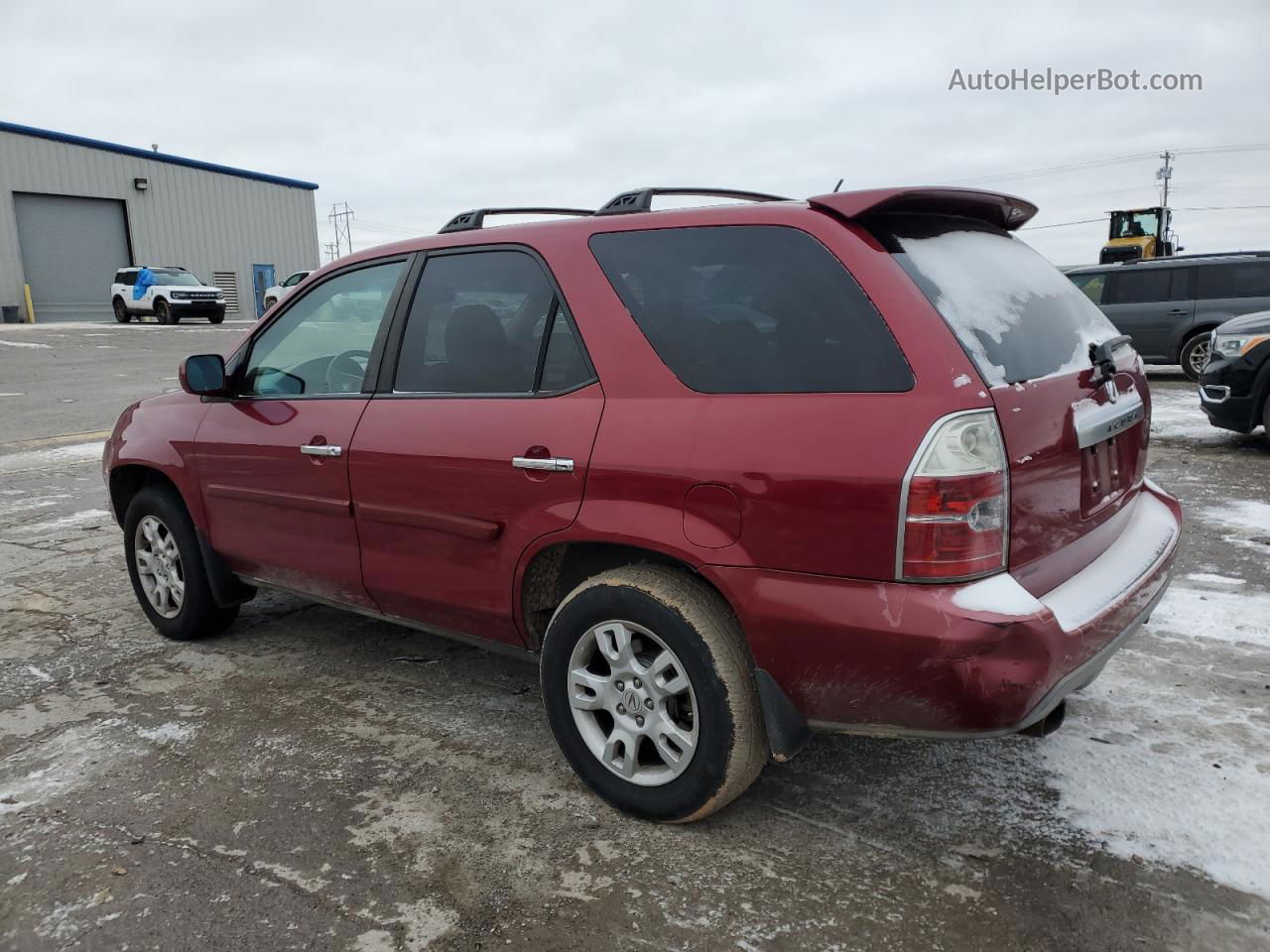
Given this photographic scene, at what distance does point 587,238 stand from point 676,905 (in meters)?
1.88

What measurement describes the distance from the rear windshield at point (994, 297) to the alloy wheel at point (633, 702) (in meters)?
1.13

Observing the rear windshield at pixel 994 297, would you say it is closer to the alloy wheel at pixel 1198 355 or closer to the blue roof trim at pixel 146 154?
the alloy wheel at pixel 1198 355

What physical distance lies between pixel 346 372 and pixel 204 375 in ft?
2.34

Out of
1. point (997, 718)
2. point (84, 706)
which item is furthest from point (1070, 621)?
point (84, 706)

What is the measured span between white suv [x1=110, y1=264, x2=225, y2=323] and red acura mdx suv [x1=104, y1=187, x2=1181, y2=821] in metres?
28.7

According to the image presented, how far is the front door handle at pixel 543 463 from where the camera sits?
2.71 m

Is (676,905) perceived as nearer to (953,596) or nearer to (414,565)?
(953,596)

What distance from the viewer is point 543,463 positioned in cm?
276

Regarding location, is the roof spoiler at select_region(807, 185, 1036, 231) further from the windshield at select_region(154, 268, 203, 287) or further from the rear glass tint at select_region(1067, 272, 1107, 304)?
the windshield at select_region(154, 268, 203, 287)

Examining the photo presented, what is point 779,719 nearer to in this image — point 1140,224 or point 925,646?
point 925,646

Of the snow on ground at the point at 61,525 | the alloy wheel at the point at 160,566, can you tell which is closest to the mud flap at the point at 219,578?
the alloy wheel at the point at 160,566

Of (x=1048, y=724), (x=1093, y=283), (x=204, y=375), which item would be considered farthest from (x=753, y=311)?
(x=1093, y=283)

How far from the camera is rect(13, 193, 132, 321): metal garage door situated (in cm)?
3159

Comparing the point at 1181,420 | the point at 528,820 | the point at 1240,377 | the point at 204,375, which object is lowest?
the point at 528,820
